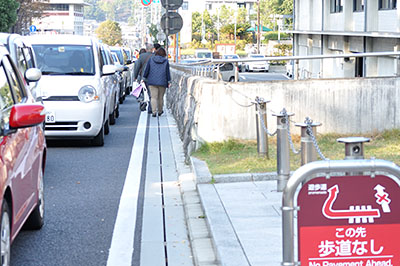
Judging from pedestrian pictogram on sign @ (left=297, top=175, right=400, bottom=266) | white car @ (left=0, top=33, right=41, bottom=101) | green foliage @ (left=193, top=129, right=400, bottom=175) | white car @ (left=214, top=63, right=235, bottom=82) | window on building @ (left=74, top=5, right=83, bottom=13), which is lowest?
green foliage @ (left=193, top=129, right=400, bottom=175)

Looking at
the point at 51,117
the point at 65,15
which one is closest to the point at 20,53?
the point at 51,117

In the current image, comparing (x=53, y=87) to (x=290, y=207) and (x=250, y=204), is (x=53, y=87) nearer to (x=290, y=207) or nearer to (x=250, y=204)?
(x=250, y=204)

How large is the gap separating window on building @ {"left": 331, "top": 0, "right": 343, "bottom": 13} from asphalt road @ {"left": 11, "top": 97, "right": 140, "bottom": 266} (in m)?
27.2

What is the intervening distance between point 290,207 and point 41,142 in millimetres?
3488

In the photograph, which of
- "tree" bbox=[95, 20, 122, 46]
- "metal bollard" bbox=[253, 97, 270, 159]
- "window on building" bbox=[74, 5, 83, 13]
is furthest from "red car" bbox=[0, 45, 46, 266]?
"tree" bbox=[95, 20, 122, 46]

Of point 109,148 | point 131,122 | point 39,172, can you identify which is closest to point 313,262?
point 39,172

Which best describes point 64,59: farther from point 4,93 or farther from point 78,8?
point 78,8

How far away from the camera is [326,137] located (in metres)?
12.1

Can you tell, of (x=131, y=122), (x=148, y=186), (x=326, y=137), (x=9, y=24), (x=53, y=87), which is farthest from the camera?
(x=9, y=24)

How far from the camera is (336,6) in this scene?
134 feet

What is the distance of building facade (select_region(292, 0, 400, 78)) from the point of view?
29.6m

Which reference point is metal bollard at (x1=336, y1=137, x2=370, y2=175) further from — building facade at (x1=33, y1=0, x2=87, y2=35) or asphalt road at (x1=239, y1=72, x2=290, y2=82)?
building facade at (x1=33, y1=0, x2=87, y2=35)

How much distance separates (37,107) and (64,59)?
30.3ft

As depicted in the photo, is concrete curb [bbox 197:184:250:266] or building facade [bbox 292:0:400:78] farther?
building facade [bbox 292:0:400:78]
